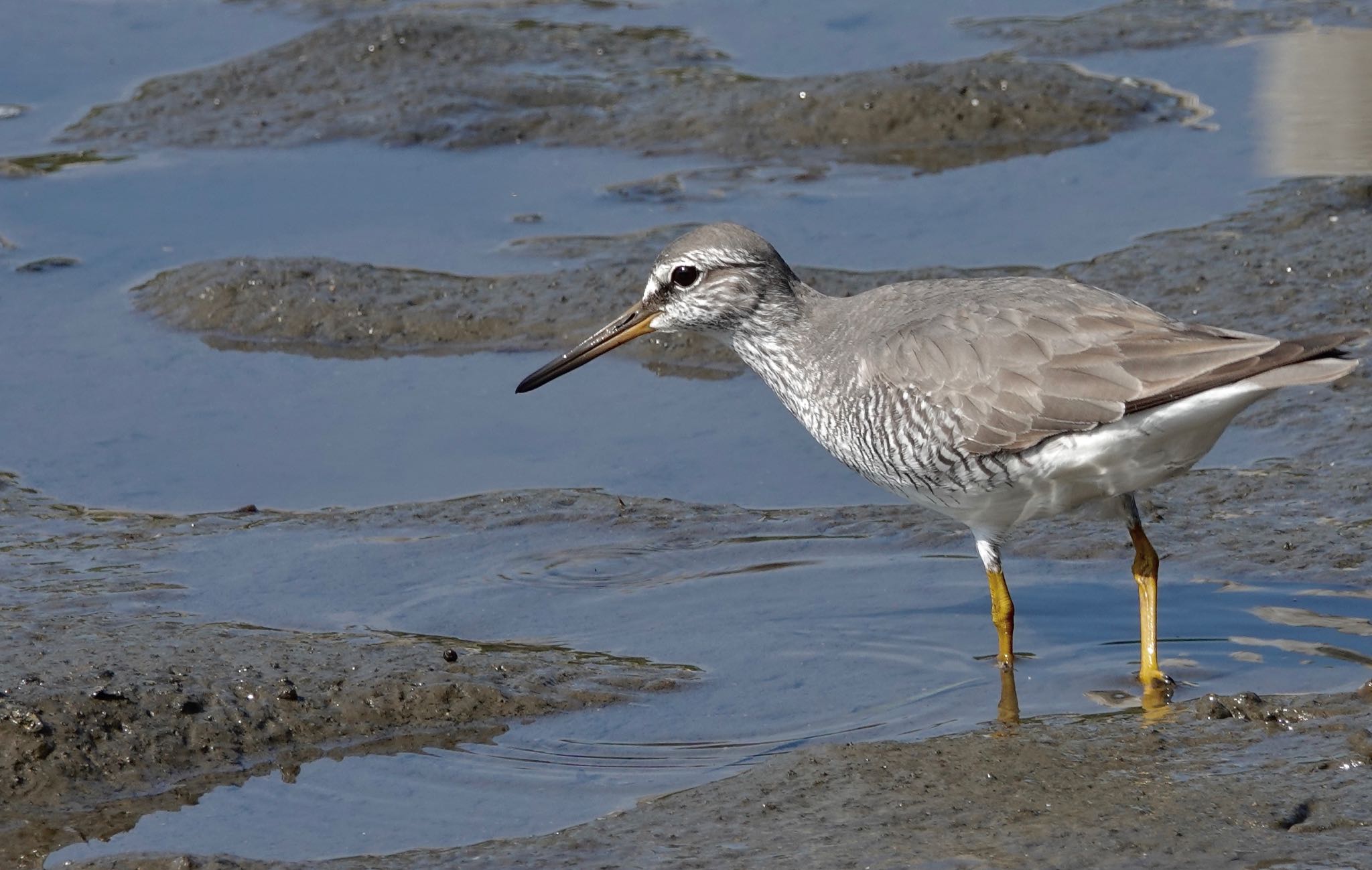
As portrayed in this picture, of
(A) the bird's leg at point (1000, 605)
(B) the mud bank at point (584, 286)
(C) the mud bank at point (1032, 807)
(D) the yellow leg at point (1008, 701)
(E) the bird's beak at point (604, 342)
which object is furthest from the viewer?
(B) the mud bank at point (584, 286)

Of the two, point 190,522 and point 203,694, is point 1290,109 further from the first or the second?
point 203,694

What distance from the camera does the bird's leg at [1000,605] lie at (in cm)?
704

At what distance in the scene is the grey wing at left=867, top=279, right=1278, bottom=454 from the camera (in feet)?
20.5

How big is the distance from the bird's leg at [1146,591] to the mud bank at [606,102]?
6033mm

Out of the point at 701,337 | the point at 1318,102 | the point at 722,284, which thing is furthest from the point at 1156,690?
the point at 1318,102

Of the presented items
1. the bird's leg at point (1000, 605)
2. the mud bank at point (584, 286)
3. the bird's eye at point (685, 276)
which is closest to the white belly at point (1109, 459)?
the bird's leg at point (1000, 605)

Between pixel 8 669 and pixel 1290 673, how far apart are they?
15.7 ft

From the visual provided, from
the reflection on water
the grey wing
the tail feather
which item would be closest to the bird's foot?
the grey wing

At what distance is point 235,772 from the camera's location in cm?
638

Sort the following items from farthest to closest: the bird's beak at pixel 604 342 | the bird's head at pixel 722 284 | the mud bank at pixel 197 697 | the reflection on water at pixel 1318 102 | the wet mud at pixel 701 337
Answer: the reflection on water at pixel 1318 102 → the wet mud at pixel 701 337 → the bird's beak at pixel 604 342 → the bird's head at pixel 722 284 → the mud bank at pixel 197 697

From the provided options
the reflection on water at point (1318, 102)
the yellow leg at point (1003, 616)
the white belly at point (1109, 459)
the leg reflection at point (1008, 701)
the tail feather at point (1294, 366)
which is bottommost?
the leg reflection at point (1008, 701)

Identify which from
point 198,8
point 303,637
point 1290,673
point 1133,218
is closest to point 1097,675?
point 1290,673

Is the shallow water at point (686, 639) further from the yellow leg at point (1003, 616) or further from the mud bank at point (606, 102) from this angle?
the mud bank at point (606, 102)

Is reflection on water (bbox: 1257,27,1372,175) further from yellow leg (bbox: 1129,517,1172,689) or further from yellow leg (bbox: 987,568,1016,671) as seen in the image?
yellow leg (bbox: 987,568,1016,671)
